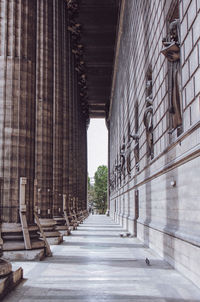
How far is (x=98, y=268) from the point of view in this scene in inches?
490

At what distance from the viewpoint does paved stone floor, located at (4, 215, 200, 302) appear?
842 cm

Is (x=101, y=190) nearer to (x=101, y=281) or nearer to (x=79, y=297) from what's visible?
(x=101, y=281)

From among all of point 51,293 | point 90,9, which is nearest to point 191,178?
point 51,293

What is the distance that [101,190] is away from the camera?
458 ft

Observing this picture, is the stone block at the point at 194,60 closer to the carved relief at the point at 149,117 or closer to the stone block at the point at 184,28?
the stone block at the point at 184,28

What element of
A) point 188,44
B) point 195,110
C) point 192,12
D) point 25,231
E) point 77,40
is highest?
point 77,40

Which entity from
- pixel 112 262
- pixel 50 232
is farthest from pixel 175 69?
pixel 50 232

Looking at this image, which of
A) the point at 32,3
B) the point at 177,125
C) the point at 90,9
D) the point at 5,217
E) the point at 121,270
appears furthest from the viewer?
the point at 90,9

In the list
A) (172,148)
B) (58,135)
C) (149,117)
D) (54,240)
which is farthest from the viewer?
(58,135)

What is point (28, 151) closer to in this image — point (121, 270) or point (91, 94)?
point (121, 270)

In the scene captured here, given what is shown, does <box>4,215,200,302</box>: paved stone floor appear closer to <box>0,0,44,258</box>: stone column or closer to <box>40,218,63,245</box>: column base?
<box>0,0,44,258</box>: stone column

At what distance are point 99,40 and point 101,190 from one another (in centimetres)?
8462

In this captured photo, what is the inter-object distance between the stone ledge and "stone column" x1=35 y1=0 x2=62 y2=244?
10955 millimetres

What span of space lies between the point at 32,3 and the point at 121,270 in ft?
32.2
